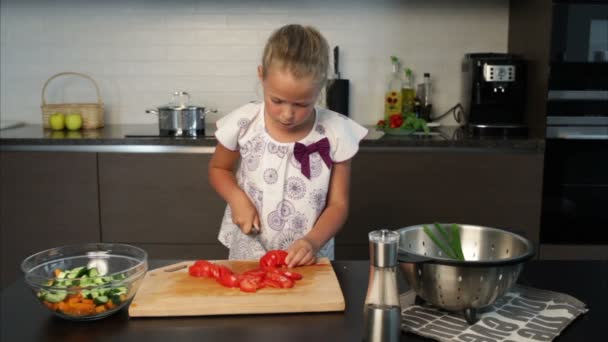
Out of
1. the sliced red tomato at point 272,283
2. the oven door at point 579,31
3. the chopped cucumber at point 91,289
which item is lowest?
the sliced red tomato at point 272,283

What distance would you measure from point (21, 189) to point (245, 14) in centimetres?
128

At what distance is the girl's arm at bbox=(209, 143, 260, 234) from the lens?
59.6 inches

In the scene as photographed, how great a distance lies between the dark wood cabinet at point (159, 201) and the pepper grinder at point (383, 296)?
171 cm

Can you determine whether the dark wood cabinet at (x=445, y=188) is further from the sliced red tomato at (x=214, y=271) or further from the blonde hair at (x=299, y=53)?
the sliced red tomato at (x=214, y=271)

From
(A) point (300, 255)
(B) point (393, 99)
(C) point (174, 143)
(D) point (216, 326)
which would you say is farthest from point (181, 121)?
(D) point (216, 326)

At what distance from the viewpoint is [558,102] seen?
8.50ft

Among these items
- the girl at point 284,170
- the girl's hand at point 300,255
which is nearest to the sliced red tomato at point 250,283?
the girl's hand at point 300,255

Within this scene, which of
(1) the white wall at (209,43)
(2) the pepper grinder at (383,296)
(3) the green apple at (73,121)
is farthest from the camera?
(1) the white wall at (209,43)

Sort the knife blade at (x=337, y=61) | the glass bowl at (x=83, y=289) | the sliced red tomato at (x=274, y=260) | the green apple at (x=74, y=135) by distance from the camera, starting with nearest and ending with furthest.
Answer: the glass bowl at (x=83, y=289) → the sliced red tomato at (x=274, y=260) → the green apple at (x=74, y=135) → the knife blade at (x=337, y=61)

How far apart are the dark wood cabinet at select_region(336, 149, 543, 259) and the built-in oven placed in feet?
0.30

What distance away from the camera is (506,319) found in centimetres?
110

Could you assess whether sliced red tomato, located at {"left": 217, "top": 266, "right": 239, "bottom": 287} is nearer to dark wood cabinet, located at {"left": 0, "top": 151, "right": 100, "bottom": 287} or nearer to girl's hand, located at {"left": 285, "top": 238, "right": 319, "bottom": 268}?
girl's hand, located at {"left": 285, "top": 238, "right": 319, "bottom": 268}

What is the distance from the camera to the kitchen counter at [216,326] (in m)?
1.02

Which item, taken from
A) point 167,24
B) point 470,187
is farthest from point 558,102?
point 167,24
